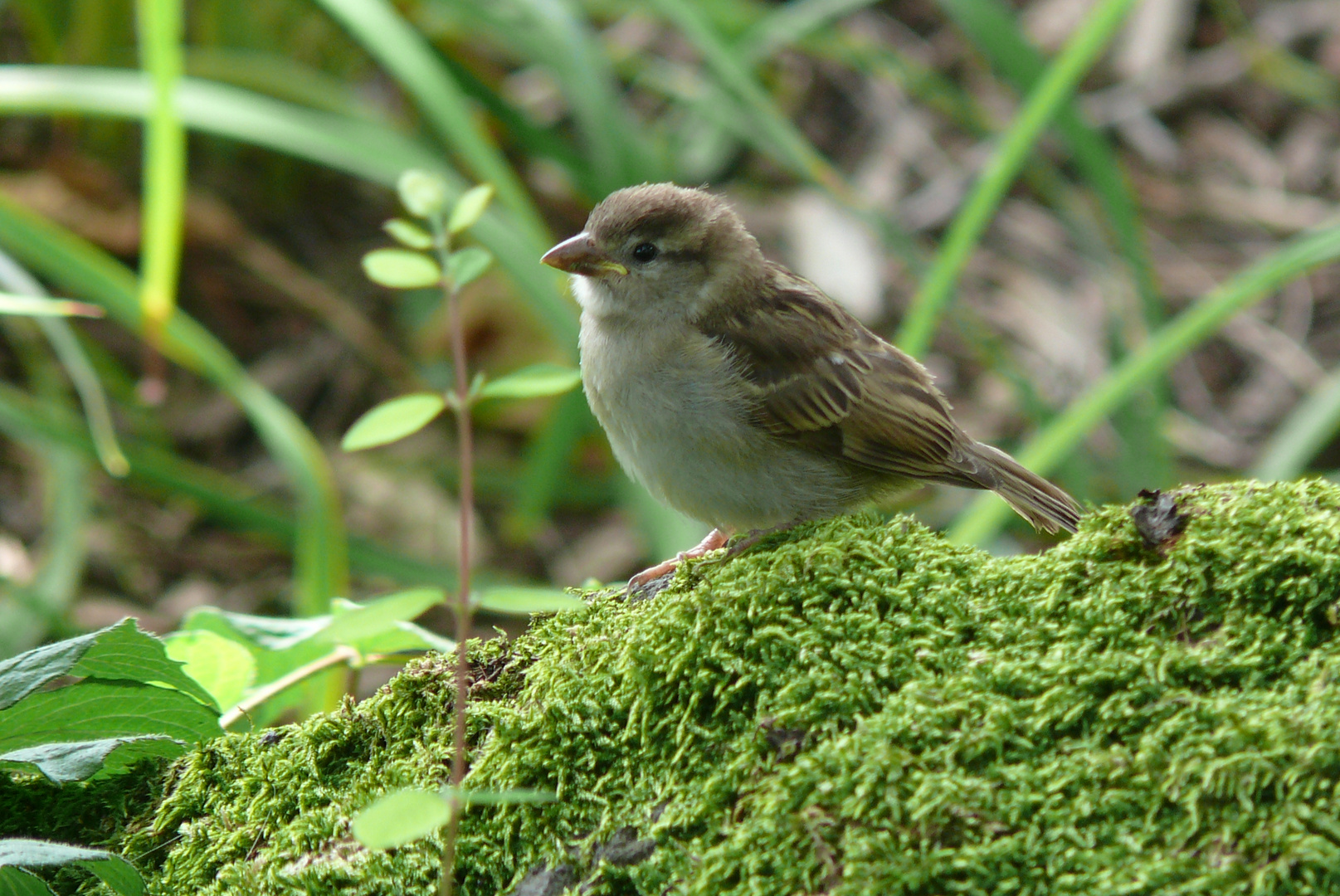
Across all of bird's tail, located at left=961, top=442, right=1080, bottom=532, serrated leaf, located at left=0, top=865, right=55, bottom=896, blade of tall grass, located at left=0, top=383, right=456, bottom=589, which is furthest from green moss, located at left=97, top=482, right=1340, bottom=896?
blade of tall grass, located at left=0, top=383, right=456, bottom=589

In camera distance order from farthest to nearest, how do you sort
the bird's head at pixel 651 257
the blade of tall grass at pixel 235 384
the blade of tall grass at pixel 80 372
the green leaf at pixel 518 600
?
1. the blade of tall grass at pixel 235 384
2. the blade of tall grass at pixel 80 372
3. the bird's head at pixel 651 257
4. the green leaf at pixel 518 600

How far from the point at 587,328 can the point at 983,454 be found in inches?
44.2

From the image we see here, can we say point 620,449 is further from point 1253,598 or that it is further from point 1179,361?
point 1179,361

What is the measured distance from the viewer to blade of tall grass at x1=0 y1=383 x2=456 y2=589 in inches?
184

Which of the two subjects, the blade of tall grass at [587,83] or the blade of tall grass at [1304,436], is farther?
the blade of tall grass at [587,83]

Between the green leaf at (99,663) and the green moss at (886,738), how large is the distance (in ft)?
0.76

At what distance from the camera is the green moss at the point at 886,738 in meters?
1.51

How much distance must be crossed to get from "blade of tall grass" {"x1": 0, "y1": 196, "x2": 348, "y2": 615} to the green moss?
1.91m

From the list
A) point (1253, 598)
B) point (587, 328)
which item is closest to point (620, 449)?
point (587, 328)

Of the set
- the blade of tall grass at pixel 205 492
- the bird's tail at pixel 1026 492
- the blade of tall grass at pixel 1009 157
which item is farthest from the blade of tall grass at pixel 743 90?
the blade of tall grass at pixel 205 492

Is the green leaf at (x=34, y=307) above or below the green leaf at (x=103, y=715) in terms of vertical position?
above

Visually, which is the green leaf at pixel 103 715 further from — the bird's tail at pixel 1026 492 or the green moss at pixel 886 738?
the bird's tail at pixel 1026 492

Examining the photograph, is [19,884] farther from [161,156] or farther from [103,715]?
[161,156]

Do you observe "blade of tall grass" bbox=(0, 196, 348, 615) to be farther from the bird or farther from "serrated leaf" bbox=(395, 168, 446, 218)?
"serrated leaf" bbox=(395, 168, 446, 218)
